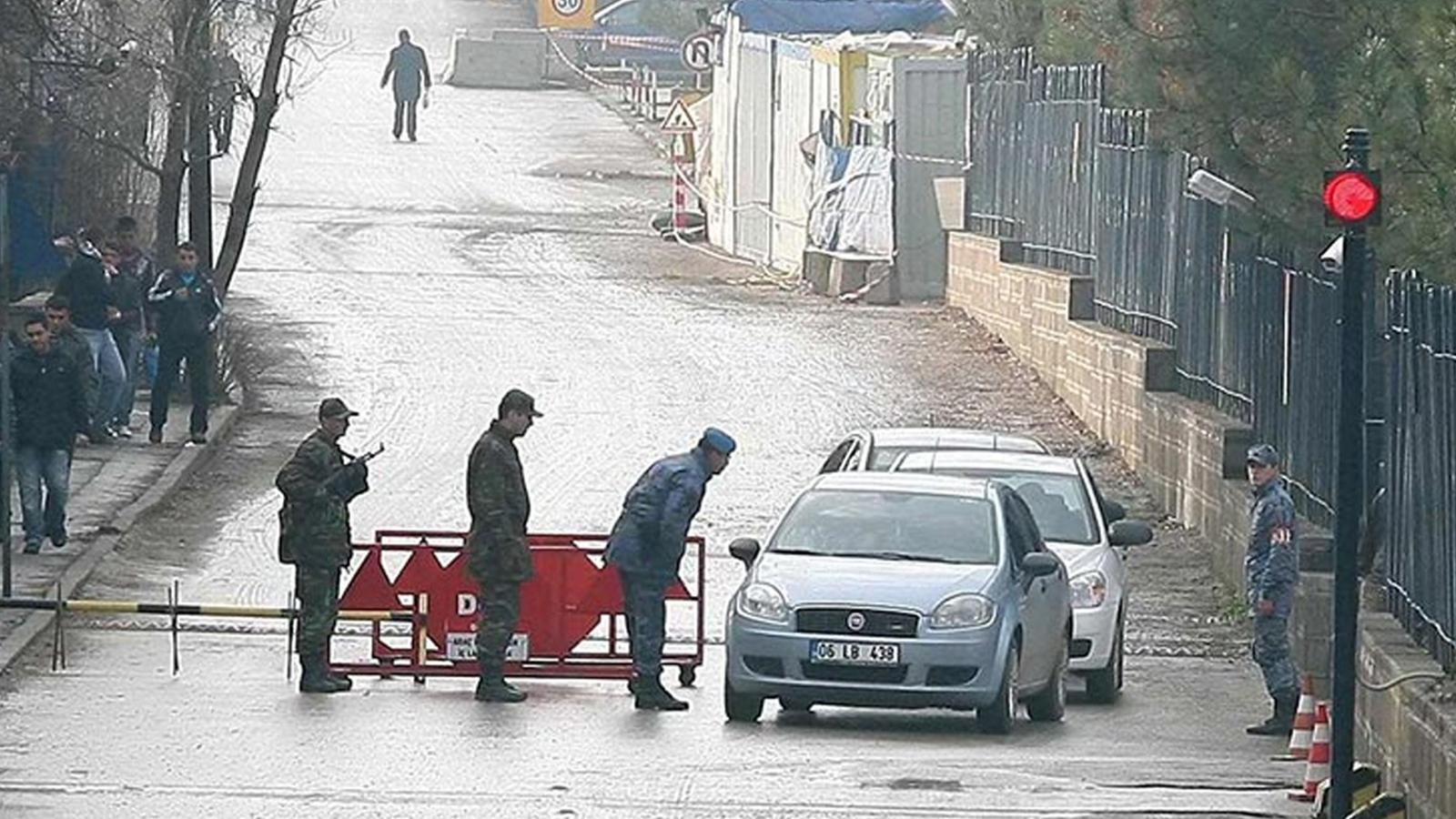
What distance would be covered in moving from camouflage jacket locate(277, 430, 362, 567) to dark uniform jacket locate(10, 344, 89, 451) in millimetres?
4311

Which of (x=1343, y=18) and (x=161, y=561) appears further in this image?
(x=161, y=561)

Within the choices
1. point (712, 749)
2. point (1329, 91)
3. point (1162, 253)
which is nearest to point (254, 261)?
point (1162, 253)

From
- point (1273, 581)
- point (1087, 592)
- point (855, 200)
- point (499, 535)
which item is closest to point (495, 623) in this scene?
point (499, 535)

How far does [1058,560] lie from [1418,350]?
322 centimetres

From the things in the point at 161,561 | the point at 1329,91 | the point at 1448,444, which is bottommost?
the point at 161,561

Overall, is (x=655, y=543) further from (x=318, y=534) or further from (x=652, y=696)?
(x=318, y=534)

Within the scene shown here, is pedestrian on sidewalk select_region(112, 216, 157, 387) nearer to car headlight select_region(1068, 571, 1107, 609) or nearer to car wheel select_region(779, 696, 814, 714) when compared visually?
car headlight select_region(1068, 571, 1107, 609)

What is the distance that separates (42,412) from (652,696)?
20.7 feet

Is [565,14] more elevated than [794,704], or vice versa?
[565,14]

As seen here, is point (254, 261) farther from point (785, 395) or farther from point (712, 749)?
point (712, 749)

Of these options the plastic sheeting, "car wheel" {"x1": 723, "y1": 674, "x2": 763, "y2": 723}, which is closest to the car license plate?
"car wheel" {"x1": 723, "y1": 674, "x2": 763, "y2": 723}

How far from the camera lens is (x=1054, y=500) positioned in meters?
20.3

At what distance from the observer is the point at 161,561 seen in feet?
76.6

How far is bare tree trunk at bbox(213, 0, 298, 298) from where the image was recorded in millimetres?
28906
